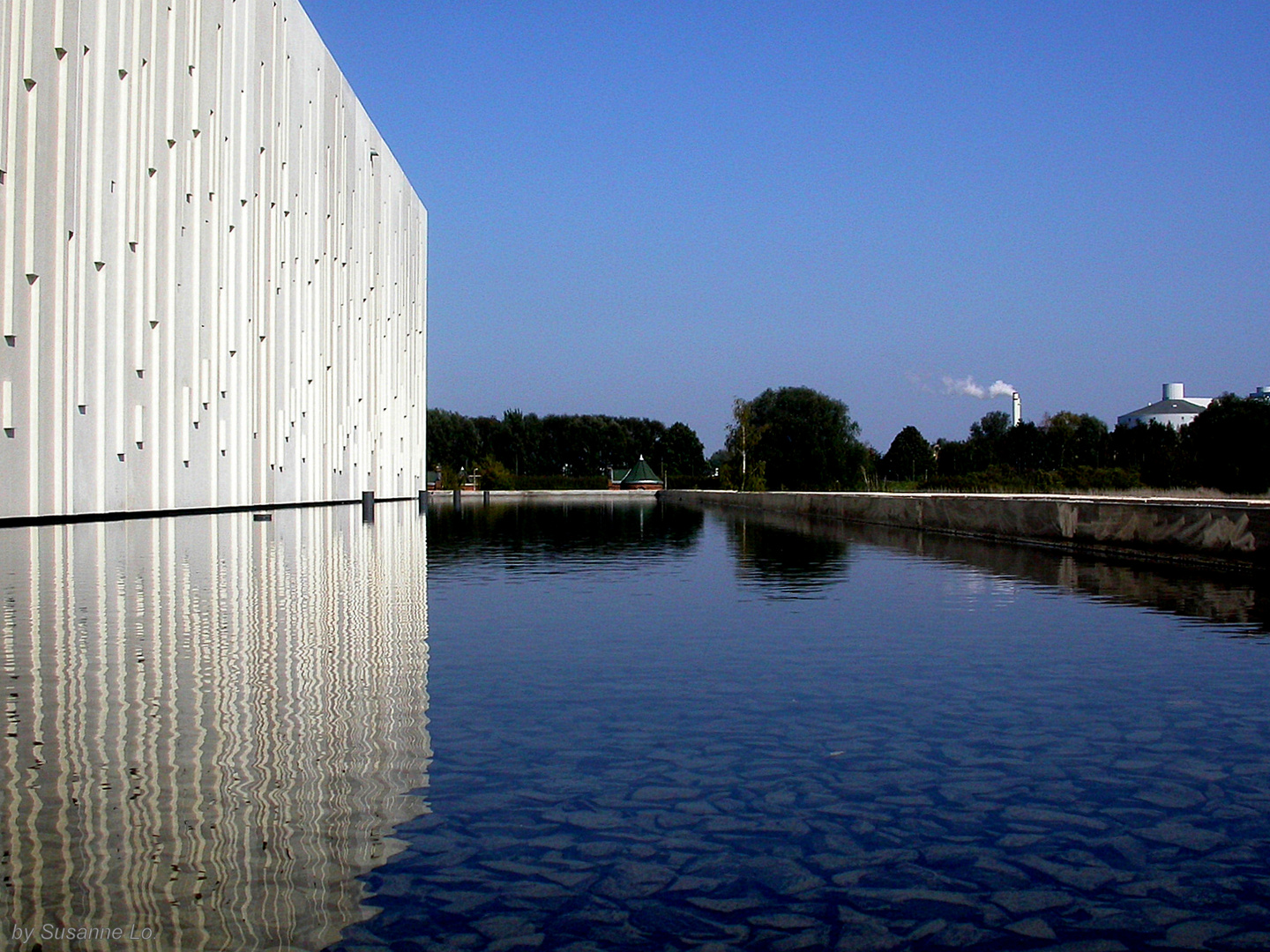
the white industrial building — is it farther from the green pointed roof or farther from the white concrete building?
the white concrete building

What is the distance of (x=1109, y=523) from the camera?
1689 cm

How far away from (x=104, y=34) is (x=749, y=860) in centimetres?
3126

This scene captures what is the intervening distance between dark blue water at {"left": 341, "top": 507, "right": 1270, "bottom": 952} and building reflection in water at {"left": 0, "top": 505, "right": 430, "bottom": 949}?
22 cm

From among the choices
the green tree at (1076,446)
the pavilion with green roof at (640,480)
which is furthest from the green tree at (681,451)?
the green tree at (1076,446)

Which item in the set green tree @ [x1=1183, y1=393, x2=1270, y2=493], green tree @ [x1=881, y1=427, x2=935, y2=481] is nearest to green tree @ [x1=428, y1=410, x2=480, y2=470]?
green tree @ [x1=881, y1=427, x2=935, y2=481]

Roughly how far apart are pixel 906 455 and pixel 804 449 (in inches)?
2718

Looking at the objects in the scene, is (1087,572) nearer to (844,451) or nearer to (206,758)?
(206,758)

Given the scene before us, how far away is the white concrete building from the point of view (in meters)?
26.8

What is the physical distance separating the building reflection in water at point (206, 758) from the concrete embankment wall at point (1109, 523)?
8.38 metres

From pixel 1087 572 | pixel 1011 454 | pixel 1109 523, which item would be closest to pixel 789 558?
pixel 1109 523

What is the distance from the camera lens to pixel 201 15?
123 feet

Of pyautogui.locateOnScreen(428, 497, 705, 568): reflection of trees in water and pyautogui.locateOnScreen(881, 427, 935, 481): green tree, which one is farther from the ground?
pyautogui.locateOnScreen(881, 427, 935, 481): green tree

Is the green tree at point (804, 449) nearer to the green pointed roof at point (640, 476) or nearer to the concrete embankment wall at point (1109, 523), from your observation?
the green pointed roof at point (640, 476)

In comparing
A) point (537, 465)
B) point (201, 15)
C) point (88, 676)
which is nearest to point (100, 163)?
point (201, 15)
